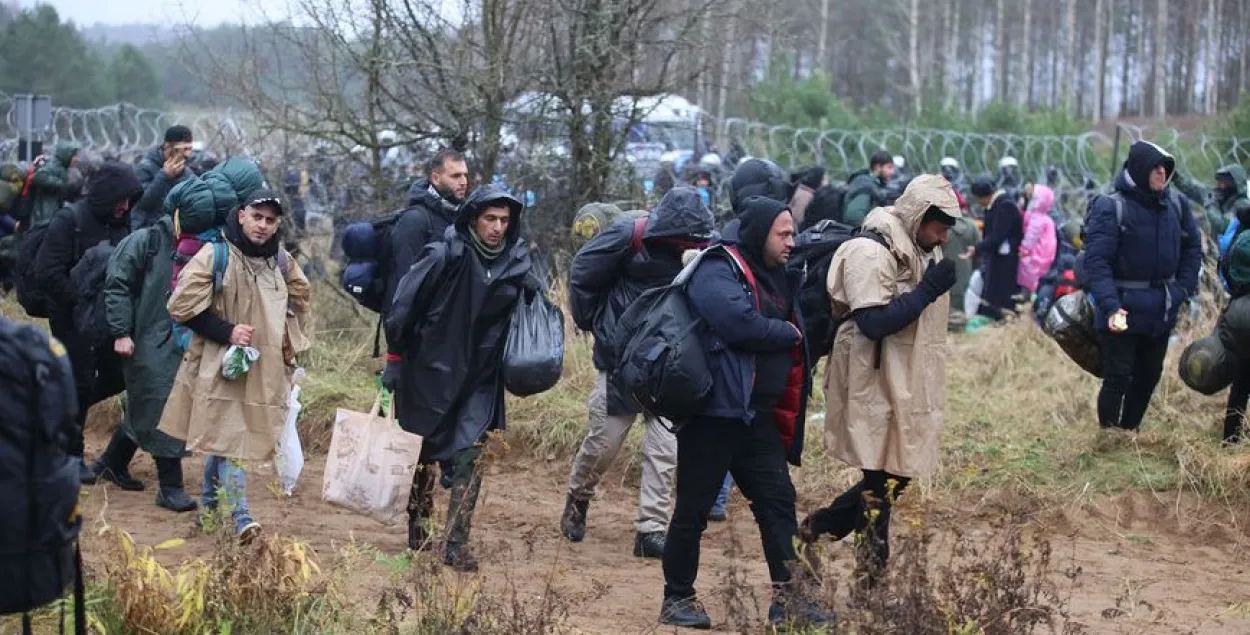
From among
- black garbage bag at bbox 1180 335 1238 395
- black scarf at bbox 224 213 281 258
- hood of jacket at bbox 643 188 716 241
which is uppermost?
hood of jacket at bbox 643 188 716 241

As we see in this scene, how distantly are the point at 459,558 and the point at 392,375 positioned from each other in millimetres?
864

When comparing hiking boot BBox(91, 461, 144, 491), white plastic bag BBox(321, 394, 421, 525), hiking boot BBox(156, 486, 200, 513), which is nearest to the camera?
white plastic bag BBox(321, 394, 421, 525)

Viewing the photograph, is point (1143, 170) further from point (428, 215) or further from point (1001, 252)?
point (1001, 252)

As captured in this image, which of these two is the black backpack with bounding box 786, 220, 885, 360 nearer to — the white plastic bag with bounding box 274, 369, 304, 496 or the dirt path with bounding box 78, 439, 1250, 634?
the dirt path with bounding box 78, 439, 1250, 634

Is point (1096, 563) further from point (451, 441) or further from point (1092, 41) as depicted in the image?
point (1092, 41)

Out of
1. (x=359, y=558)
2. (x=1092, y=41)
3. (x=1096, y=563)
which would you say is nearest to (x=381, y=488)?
(x=359, y=558)

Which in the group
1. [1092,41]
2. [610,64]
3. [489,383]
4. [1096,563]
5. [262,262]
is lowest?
[1096,563]

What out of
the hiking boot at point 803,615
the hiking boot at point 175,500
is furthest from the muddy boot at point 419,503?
the hiking boot at point 803,615

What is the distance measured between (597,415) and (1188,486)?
3.28 metres

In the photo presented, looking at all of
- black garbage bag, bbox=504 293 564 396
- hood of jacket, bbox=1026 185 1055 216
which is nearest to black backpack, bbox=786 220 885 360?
black garbage bag, bbox=504 293 564 396

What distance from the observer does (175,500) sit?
802 centimetres

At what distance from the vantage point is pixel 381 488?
6.64 m

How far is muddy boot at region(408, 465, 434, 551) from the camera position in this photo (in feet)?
22.2

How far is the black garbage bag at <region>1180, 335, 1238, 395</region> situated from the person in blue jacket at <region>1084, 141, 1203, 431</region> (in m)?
0.33
